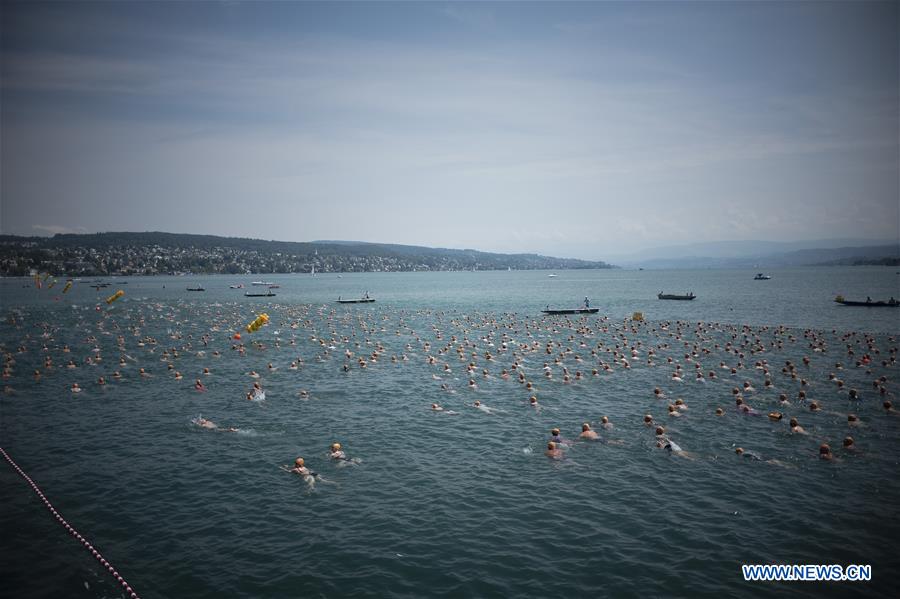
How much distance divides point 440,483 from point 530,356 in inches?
1039

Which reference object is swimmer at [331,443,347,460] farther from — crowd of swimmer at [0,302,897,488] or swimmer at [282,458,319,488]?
swimmer at [282,458,319,488]

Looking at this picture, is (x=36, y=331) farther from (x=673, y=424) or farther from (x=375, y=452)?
(x=673, y=424)

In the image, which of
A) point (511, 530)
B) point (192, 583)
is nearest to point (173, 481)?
point (192, 583)

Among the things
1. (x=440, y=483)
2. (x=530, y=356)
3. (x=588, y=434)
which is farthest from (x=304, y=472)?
(x=530, y=356)

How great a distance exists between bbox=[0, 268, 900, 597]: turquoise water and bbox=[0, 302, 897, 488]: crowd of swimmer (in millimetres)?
496

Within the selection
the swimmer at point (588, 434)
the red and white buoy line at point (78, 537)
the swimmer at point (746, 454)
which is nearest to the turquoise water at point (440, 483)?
the red and white buoy line at point (78, 537)

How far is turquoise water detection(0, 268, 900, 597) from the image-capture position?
13391 mm

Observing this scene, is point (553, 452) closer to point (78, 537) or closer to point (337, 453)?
point (337, 453)

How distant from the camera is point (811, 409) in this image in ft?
86.0

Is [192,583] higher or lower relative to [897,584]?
lower

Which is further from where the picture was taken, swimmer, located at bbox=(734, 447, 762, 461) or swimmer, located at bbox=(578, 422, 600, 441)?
swimmer, located at bbox=(578, 422, 600, 441)

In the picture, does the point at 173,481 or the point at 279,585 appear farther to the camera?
the point at 173,481

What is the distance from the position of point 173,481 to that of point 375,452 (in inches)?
304

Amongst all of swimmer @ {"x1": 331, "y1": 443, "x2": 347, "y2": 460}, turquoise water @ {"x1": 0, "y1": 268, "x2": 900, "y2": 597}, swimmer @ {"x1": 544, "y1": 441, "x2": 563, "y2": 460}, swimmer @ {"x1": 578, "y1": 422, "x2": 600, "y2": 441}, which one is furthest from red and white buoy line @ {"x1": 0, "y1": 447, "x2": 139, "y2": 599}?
swimmer @ {"x1": 578, "y1": 422, "x2": 600, "y2": 441}
